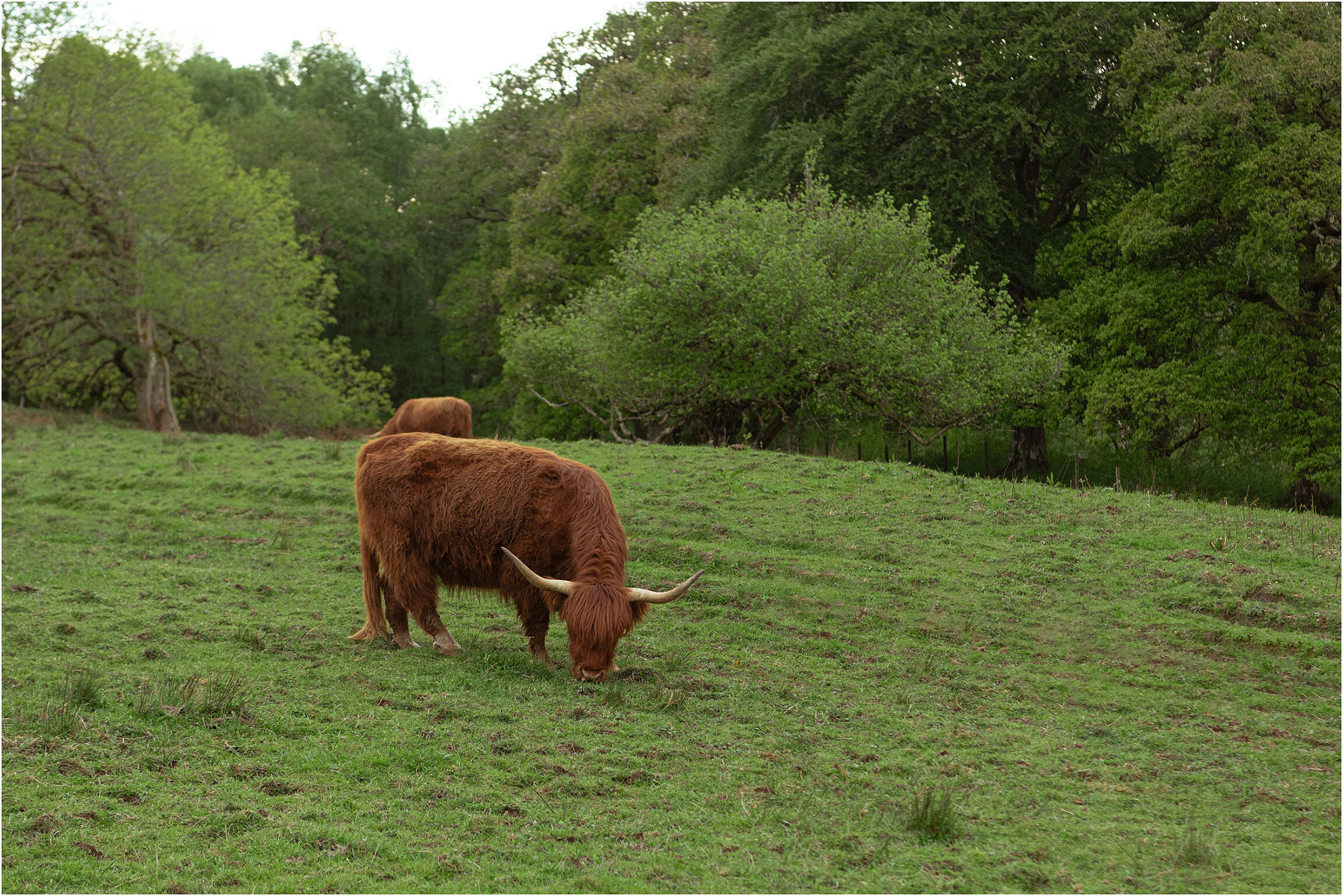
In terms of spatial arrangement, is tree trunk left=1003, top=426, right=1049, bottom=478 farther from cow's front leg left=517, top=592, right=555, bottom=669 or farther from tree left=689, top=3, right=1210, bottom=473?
cow's front leg left=517, top=592, right=555, bottom=669

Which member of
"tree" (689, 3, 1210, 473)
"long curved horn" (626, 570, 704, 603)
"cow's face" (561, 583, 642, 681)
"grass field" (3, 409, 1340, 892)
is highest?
"tree" (689, 3, 1210, 473)

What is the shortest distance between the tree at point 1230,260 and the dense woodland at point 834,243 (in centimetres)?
8

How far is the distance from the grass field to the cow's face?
28 centimetres

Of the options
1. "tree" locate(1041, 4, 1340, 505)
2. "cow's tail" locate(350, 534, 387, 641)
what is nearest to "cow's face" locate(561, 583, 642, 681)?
"cow's tail" locate(350, 534, 387, 641)

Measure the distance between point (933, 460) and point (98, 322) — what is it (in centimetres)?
2326

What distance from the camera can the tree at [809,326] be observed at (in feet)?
62.7

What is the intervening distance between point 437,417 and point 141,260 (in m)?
14.5

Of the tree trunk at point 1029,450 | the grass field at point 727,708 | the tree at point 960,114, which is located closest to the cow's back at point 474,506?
the grass field at point 727,708

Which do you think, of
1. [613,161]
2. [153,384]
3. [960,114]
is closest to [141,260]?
[153,384]

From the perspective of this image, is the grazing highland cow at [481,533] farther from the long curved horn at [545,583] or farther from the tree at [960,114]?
the tree at [960,114]

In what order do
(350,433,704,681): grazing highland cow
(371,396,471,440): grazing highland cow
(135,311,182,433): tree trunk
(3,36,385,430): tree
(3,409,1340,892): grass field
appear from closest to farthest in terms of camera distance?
(3,409,1340,892): grass field → (350,433,704,681): grazing highland cow → (371,396,471,440): grazing highland cow → (3,36,385,430): tree → (135,311,182,433): tree trunk

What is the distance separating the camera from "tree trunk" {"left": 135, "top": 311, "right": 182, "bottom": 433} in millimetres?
28922

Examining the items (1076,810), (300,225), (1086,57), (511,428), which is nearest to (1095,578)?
(1076,810)

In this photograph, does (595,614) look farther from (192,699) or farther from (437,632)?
(192,699)
